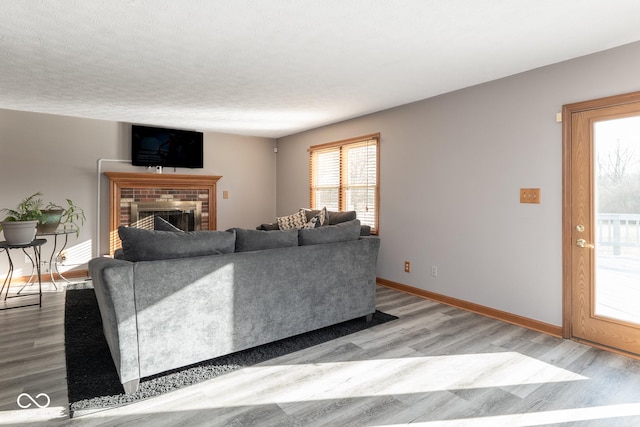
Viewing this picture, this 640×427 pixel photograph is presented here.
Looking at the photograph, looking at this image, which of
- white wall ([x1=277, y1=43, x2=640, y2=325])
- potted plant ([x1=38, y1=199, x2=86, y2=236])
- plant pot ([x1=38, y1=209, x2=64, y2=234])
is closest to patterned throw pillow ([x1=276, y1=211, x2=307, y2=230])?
white wall ([x1=277, y1=43, x2=640, y2=325])

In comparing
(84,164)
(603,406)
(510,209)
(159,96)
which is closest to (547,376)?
(603,406)

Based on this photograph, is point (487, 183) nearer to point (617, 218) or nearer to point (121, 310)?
point (617, 218)

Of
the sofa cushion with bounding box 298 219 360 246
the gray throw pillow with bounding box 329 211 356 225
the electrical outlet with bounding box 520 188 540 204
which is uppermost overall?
the electrical outlet with bounding box 520 188 540 204

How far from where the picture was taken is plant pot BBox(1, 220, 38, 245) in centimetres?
359

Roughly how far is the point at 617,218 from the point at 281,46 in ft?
9.47

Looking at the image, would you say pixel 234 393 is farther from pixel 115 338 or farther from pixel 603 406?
pixel 603 406

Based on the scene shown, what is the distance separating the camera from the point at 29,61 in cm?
294

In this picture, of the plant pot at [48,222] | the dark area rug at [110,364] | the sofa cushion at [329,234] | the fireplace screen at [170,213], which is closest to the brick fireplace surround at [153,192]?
the fireplace screen at [170,213]

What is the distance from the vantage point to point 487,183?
3590mm

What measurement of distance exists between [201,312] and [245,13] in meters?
1.94

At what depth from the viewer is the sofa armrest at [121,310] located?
209 cm

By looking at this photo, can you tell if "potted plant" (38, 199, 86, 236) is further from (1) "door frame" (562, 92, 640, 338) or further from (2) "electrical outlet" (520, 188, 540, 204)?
(1) "door frame" (562, 92, 640, 338)

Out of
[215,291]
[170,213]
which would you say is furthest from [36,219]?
[215,291]

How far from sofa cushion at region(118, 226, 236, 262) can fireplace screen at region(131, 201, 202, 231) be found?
3489mm
